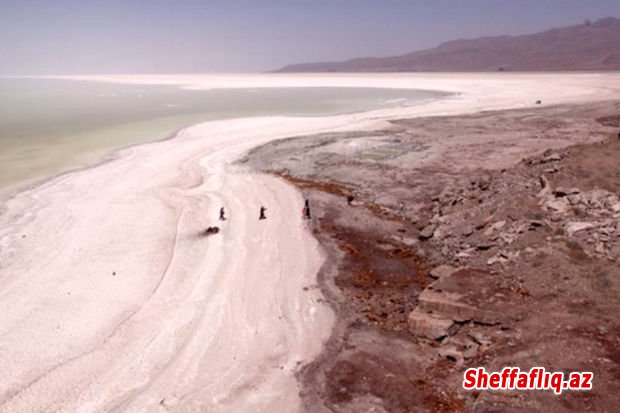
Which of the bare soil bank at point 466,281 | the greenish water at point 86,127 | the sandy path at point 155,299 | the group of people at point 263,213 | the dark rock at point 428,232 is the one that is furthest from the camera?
the greenish water at point 86,127

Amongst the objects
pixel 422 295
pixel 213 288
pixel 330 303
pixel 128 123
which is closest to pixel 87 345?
pixel 213 288

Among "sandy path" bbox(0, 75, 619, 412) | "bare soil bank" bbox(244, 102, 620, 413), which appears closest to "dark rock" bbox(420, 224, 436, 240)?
"bare soil bank" bbox(244, 102, 620, 413)

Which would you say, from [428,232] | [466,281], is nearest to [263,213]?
[428,232]

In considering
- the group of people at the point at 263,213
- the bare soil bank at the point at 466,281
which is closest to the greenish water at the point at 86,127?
the group of people at the point at 263,213

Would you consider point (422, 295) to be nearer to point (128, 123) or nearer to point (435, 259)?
point (435, 259)

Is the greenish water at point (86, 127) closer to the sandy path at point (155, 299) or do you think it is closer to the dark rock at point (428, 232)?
the sandy path at point (155, 299)

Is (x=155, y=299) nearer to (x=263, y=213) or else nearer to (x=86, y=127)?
(x=263, y=213)
